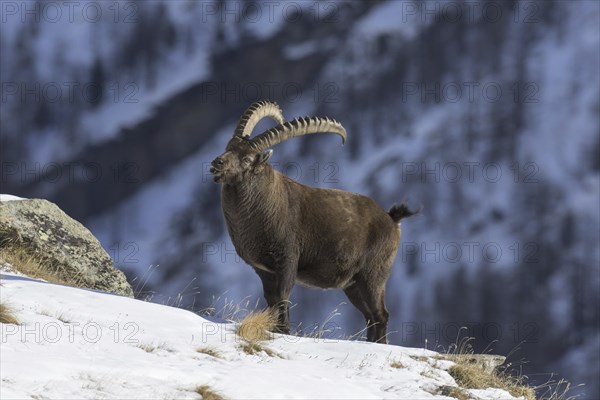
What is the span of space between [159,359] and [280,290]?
4.11 m

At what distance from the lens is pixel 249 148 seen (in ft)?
52.6

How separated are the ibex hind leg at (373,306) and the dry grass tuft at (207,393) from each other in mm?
6203

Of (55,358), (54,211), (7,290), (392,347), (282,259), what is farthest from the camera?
(54,211)

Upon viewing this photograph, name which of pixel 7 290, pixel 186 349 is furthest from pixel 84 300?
pixel 186 349

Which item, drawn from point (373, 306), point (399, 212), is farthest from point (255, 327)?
point (399, 212)

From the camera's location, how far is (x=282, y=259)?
1589 centimetres

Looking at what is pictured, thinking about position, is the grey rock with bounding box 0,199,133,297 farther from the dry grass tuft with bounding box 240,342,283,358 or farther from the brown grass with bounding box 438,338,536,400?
the brown grass with bounding box 438,338,536,400

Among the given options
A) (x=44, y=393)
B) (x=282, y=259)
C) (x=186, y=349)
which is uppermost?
(x=282, y=259)

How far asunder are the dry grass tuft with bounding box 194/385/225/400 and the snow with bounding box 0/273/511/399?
0.23ft

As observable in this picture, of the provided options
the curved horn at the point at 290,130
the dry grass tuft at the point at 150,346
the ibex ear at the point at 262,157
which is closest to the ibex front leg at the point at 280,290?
the ibex ear at the point at 262,157

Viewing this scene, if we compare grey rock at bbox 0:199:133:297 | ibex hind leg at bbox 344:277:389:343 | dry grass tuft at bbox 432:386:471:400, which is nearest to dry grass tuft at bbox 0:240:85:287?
grey rock at bbox 0:199:133:297

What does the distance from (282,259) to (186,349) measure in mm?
3783

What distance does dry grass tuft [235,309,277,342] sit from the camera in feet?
44.2

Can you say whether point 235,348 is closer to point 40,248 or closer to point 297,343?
point 297,343
